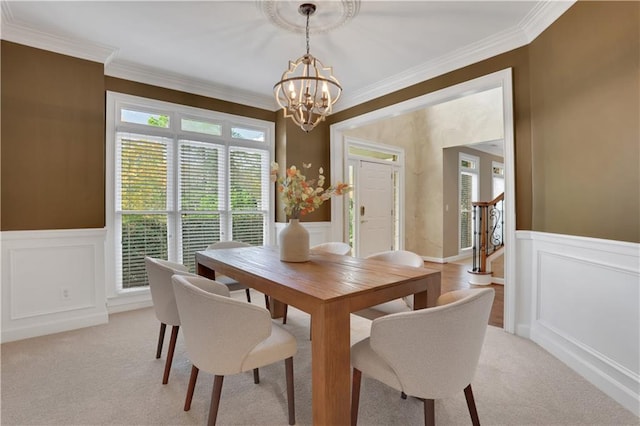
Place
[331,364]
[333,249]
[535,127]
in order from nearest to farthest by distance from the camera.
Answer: [331,364] < [535,127] < [333,249]

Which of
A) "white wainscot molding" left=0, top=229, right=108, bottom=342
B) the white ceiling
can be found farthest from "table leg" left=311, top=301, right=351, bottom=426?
"white wainscot molding" left=0, top=229, right=108, bottom=342

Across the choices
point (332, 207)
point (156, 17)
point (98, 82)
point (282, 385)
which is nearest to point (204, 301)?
point (282, 385)

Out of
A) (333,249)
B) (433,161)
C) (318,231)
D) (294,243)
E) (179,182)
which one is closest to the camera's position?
(294,243)

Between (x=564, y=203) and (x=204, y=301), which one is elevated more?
(x=564, y=203)

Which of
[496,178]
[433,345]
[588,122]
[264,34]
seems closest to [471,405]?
[433,345]

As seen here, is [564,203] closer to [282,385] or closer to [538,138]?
[538,138]

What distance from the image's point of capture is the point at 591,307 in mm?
2133

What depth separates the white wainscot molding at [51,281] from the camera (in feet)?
9.17

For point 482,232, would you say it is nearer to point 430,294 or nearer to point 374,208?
point 374,208

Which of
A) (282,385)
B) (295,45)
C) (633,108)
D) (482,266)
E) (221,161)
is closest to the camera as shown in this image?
(633,108)

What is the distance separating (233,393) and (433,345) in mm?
1368

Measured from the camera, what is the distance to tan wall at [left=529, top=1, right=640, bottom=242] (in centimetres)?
186

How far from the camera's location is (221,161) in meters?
4.24

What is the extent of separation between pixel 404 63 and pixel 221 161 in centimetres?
258
